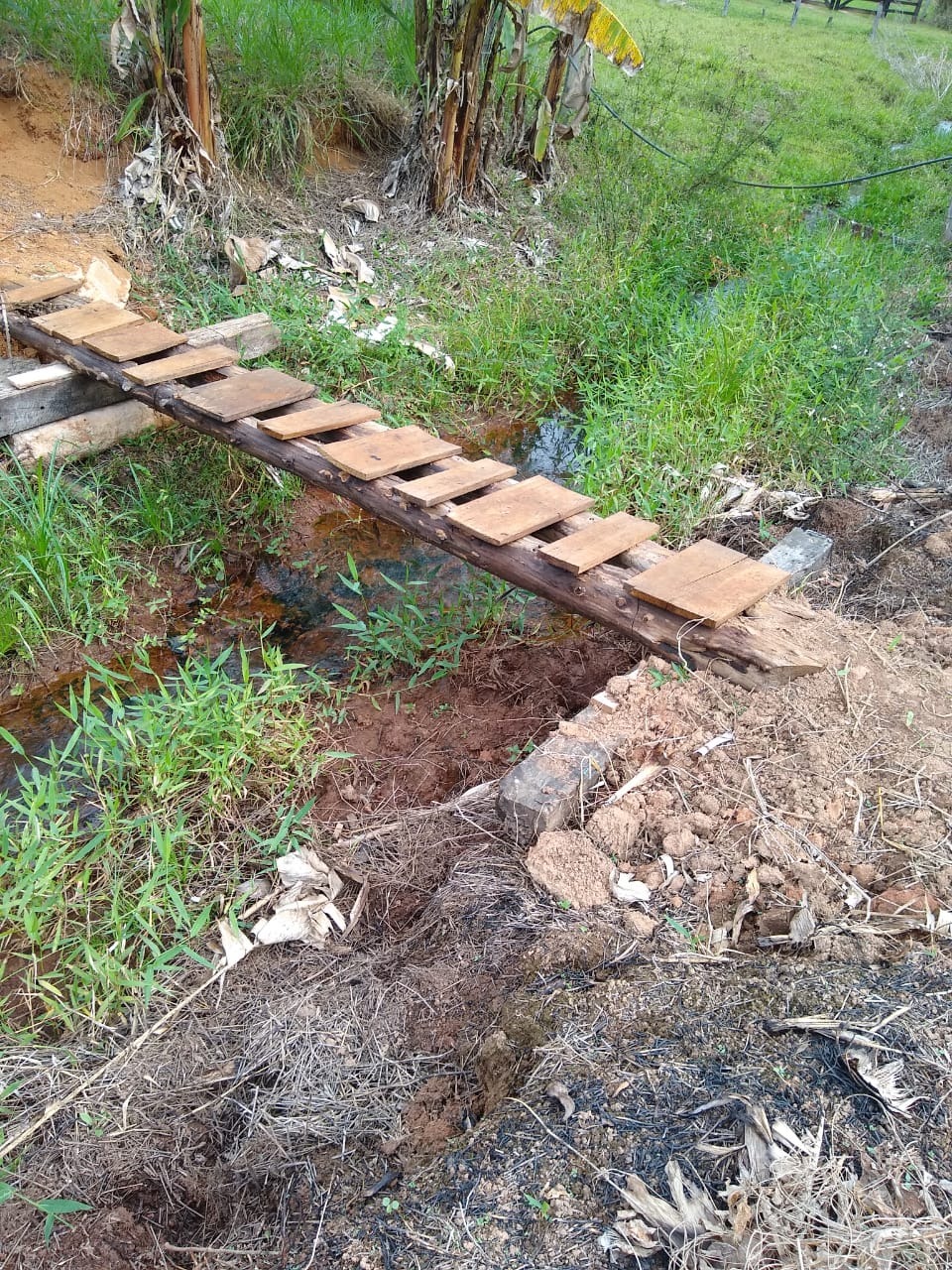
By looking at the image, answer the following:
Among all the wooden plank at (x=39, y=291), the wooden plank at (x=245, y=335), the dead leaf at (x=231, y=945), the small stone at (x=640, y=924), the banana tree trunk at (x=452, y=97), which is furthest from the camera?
the banana tree trunk at (x=452, y=97)

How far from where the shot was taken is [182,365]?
11.9ft

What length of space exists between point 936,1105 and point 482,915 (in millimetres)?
1002

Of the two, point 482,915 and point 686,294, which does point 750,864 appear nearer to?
point 482,915

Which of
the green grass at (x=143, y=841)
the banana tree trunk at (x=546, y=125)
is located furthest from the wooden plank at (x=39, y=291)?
the banana tree trunk at (x=546, y=125)

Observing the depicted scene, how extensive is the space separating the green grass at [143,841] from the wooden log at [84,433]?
1.44 m

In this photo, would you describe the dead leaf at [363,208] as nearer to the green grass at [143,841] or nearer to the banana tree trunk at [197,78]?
the banana tree trunk at [197,78]

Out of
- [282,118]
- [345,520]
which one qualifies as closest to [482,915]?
[345,520]

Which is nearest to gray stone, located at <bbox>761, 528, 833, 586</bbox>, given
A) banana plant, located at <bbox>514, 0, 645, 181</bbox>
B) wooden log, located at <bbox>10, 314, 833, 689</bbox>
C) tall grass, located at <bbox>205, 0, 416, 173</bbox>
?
wooden log, located at <bbox>10, 314, 833, 689</bbox>

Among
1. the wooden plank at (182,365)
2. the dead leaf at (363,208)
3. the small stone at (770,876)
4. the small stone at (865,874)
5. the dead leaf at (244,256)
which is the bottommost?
the small stone at (770,876)

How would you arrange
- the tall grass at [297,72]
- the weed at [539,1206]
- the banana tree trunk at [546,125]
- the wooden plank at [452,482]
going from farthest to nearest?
the banana tree trunk at [546,125] → the tall grass at [297,72] → the wooden plank at [452,482] → the weed at [539,1206]

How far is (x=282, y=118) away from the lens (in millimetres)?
5805

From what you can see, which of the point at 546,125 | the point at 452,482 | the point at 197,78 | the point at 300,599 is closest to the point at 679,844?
the point at 452,482

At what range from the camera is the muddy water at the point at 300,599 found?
3.23 meters

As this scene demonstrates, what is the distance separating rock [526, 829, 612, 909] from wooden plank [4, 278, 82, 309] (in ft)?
11.5
